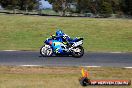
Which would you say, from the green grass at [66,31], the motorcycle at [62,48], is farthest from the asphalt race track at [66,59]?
the green grass at [66,31]

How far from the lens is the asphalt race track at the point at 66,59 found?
57.9 ft

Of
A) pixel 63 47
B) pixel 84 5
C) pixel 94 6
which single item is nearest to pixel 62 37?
pixel 63 47

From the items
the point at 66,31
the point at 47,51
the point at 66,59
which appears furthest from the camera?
the point at 66,31

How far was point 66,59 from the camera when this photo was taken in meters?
19.3

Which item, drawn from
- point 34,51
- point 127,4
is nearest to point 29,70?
point 34,51

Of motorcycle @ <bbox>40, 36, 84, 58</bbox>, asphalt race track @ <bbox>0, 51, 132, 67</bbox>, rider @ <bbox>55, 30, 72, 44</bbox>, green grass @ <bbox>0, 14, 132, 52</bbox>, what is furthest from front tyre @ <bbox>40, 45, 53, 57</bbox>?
green grass @ <bbox>0, 14, 132, 52</bbox>

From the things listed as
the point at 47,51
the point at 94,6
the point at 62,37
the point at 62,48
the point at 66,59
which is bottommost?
the point at 94,6

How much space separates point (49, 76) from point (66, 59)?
5.30 meters

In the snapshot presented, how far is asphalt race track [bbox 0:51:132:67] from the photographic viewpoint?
17.6m

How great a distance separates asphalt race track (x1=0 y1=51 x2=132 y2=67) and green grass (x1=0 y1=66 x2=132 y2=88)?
4.76 ft

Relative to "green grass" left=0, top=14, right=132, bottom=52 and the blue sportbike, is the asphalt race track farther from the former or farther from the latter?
"green grass" left=0, top=14, right=132, bottom=52

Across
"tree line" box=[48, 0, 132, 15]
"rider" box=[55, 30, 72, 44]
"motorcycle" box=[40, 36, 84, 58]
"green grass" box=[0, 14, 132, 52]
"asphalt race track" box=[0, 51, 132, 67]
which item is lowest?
"tree line" box=[48, 0, 132, 15]

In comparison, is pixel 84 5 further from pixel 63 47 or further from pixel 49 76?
pixel 49 76

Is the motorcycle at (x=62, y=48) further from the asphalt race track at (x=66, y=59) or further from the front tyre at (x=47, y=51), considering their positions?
the asphalt race track at (x=66, y=59)
